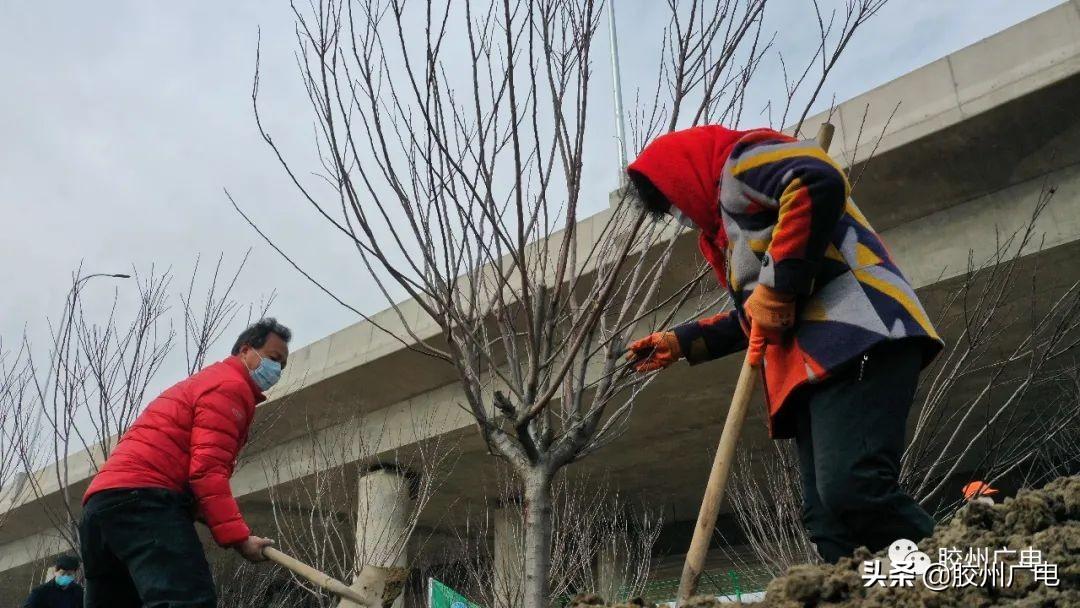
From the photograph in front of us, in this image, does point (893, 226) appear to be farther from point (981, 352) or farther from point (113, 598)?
point (113, 598)

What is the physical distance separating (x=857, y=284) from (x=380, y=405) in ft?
28.9

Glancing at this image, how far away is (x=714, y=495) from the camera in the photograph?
198 centimetres

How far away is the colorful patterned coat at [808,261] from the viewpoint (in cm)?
201

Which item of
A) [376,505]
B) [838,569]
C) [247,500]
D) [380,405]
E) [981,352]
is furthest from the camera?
[247,500]

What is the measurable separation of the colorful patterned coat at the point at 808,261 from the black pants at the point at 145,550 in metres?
1.98

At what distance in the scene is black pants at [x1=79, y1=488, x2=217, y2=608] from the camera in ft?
8.98

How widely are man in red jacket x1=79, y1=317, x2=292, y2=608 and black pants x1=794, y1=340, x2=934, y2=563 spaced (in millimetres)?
2016

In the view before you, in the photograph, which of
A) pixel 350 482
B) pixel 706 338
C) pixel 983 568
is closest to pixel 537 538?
pixel 706 338

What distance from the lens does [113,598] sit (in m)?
3.02

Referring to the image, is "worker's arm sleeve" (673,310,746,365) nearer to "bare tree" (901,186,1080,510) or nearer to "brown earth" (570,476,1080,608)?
"brown earth" (570,476,1080,608)

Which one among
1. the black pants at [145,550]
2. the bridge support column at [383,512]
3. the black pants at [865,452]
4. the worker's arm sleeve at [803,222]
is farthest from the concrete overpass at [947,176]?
the black pants at [145,550]

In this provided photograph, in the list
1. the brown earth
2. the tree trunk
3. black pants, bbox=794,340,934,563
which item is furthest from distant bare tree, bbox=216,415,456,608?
the brown earth

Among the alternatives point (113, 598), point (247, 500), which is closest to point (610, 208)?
point (113, 598)

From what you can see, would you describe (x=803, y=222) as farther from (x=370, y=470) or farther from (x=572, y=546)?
(x=370, y=470)
